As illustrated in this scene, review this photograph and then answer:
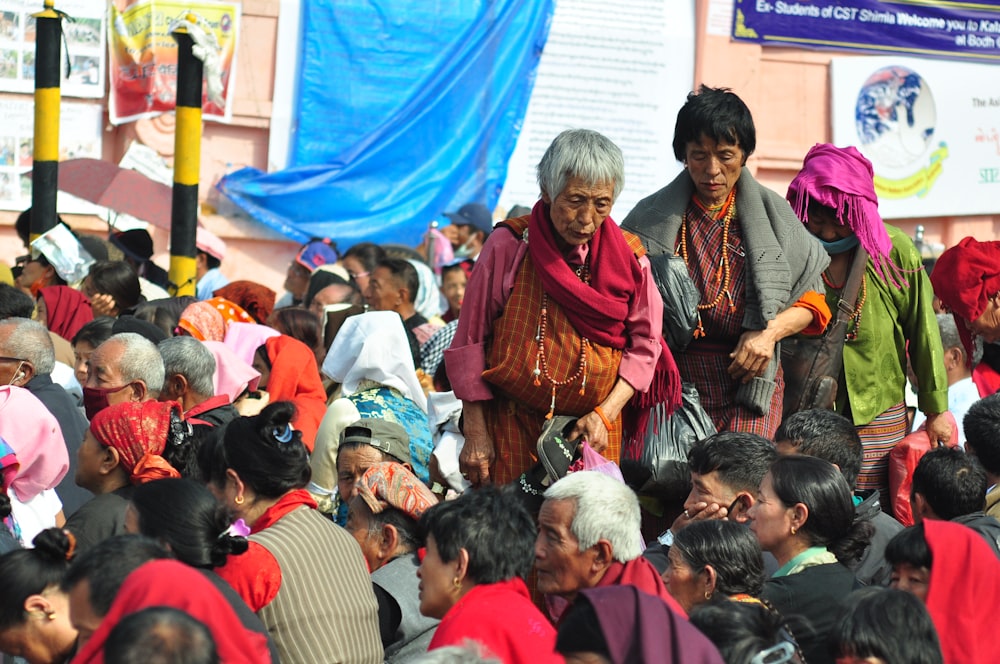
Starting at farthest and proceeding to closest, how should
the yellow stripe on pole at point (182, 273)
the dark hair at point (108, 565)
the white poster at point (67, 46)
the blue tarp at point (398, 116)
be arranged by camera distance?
the blue tarp at point (398, 116), the white poster at point (67, 46), the yellow stripe on pole at point (182, 273), the dark hair at point (108, 565)

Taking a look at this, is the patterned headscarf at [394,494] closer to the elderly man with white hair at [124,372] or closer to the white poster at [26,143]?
the elderly man with white hair at [124,372]

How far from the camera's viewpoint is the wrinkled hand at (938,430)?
5.29 m

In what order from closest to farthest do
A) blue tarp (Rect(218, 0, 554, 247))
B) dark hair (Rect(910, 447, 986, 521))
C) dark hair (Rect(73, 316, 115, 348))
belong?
dark hair (Rect(910, 447, 986, 521)), dark hair (Rect(73, 316, 115, 348)), blue tarp (Rect(218, 0, 554, 247))

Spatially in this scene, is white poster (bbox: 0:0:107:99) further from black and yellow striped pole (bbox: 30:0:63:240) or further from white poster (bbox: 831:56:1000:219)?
white poster (bbox: 831:56:1000:219)

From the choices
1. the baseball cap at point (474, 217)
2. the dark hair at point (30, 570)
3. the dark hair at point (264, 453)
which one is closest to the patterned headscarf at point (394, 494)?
the dark hair at point (264, 453)

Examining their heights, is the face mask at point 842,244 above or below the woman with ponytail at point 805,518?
above

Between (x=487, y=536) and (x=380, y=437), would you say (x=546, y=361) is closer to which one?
(x=487, y=536)

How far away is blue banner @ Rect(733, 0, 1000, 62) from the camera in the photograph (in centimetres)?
1379

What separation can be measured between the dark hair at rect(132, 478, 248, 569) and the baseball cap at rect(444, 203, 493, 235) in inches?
322

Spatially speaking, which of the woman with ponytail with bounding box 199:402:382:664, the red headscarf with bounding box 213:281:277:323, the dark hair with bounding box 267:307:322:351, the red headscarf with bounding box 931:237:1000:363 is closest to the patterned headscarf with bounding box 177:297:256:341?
the dark hair with bounding box 267:307:322:351

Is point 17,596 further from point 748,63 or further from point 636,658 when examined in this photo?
point 748,63

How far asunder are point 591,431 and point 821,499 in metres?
0.72

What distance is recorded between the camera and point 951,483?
14.9ft

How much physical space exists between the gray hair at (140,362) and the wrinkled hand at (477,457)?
4.99ft
